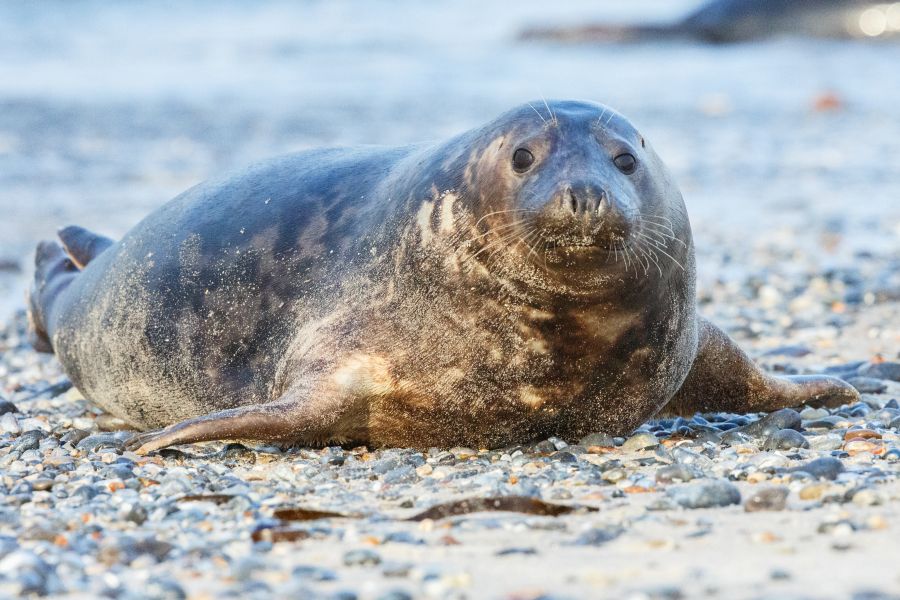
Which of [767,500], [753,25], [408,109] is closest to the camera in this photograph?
[767,500]

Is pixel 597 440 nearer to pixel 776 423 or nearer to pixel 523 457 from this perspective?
pixel 523 457

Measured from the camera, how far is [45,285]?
6930mm

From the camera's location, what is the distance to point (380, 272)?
16.4ft

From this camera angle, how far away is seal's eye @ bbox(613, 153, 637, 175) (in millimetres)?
4590

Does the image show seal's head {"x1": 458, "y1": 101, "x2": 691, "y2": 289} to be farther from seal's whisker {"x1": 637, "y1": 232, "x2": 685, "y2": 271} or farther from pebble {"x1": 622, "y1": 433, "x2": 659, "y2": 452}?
pebble {"x1": 622, "y1": 433, "x2": 659, "y2": 452}

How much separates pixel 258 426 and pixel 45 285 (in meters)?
2.65

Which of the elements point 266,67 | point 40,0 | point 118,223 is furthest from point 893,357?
point 40,0

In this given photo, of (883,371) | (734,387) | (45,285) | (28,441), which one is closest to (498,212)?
(734,387)

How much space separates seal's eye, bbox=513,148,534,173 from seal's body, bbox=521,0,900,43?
2470cm

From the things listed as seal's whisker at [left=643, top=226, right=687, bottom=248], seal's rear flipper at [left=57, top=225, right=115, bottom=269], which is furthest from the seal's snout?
seal's rear flipper at [left=57, top=225, right=115, bottom=269]

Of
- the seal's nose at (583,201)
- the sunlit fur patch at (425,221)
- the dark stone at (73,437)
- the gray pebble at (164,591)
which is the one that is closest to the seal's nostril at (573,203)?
the seal's nose at (583,201)

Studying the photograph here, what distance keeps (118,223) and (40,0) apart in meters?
24.9

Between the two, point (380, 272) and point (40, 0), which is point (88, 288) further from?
point (40, 0)

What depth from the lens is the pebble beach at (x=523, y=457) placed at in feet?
11.0
